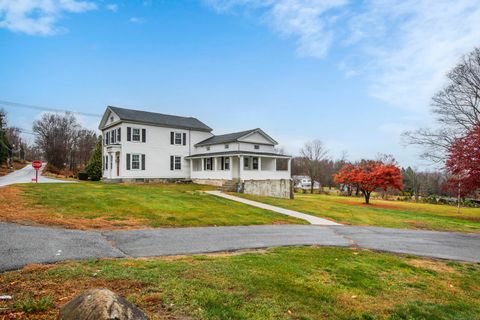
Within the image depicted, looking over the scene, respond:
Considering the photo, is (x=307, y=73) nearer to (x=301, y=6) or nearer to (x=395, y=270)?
(x=301, y=6)

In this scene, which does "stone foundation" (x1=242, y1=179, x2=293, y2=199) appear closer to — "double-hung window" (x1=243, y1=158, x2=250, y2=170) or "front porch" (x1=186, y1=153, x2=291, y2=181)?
"front porch" (x1=186, y1=153, x2=291, y2=181)

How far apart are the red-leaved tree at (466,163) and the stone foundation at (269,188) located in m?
13.1

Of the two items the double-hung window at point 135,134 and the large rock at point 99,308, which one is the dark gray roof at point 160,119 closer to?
the double-hung window at point 135,134

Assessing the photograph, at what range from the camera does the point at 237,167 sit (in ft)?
96.2

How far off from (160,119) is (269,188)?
A: 1361cm

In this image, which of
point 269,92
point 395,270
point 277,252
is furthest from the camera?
point 269,92

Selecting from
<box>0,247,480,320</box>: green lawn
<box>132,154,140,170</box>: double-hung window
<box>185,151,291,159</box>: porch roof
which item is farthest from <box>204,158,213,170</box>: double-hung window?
<box>0,247,480,320</box>: green lawn

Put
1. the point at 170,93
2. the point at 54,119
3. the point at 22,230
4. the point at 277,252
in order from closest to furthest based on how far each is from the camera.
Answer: the point at 277,252, the point at 22,230, the point at 170,93, the point at 54,119

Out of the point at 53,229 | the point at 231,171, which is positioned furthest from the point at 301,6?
the point at 231,171

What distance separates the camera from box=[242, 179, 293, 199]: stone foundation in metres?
26.9

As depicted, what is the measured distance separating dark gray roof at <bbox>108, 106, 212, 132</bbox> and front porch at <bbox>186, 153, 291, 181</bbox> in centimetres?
376

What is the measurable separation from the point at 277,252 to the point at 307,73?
1852 cm

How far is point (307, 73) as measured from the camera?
23.3 m

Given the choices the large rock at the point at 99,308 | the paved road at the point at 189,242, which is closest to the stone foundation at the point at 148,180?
the paved road at the point at 189,242
